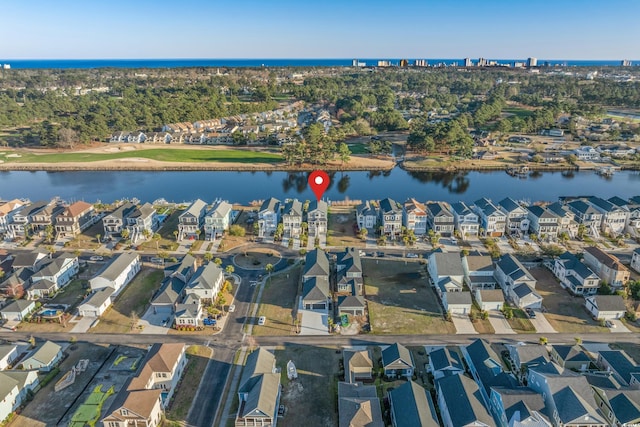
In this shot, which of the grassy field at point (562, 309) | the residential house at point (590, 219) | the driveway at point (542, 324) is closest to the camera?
the driveway at point (542, 324)

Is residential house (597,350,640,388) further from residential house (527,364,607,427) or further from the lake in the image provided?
the lake

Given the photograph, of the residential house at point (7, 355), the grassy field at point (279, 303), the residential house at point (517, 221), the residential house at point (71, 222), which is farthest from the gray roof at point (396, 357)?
the residential house at point (71, 222)

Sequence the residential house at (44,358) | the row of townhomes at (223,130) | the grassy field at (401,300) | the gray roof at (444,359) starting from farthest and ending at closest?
the row of townhomes at (223,130) → the grassy field at (401,300) → the residential house at (44,358) → the gray roof at (444,359)

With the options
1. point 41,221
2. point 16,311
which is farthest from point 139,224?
point 16,311

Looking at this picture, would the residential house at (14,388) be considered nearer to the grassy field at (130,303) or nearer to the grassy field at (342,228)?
the grassy field at (130,303)

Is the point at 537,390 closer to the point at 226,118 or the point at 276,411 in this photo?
the point at 276,411

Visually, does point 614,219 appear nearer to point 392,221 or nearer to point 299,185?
point 392,221
